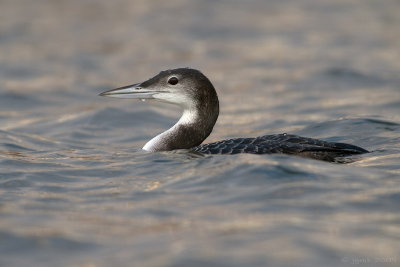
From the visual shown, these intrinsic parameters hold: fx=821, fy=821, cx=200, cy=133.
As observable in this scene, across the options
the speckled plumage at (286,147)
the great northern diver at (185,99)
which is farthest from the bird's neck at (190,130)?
the speckled plumage at (286,147)

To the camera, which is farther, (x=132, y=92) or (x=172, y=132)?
(x=132, y=92)

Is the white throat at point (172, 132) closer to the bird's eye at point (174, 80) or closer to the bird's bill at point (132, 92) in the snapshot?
the bird's eye at point (174, 80)

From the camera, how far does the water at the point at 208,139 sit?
5340mm

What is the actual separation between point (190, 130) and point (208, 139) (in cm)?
230

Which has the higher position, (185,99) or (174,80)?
(174,80)

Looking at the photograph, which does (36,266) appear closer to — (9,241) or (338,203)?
(9,241)

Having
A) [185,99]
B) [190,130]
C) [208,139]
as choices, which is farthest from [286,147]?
[208,139]

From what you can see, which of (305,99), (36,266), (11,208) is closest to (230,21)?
(305,99)

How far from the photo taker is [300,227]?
5.48 m

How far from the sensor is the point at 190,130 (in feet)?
26.9

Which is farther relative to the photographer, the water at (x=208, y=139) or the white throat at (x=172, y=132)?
the white throat at (x=172, y=132)

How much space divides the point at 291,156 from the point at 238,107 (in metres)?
5.37

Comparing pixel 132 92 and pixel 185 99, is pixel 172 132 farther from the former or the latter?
pixel 132 92

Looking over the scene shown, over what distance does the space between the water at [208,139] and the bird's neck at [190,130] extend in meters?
0.28
